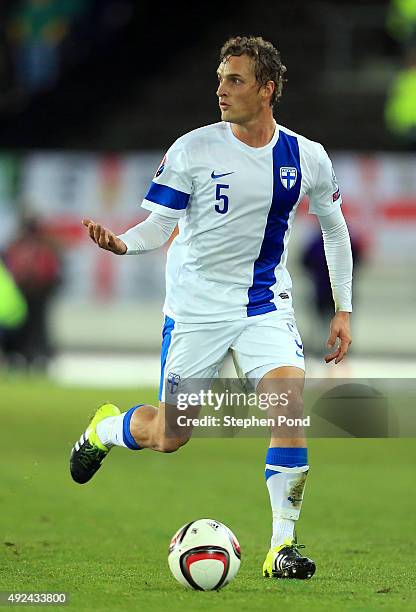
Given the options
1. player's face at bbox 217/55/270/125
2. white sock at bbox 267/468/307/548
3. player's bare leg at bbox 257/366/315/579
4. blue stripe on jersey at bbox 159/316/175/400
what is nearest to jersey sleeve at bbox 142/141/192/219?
player's face at bbox 217/55/270/125

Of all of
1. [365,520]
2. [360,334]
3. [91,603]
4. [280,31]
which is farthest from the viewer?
[280,31]

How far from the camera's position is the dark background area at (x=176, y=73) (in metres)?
25.5

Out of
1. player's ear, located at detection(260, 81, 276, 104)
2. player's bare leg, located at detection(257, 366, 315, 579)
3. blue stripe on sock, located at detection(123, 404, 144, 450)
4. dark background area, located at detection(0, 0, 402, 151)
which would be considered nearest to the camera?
player's bare leg, located at detection(257, 366, 315, 579)

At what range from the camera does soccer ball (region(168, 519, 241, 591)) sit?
6.39 meters

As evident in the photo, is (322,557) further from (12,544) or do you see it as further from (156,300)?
(156,300)

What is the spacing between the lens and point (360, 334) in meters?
23.3

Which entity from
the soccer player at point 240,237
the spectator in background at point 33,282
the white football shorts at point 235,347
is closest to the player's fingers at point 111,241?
the soccer player at point 240,237

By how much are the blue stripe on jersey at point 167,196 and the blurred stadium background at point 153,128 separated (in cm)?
1400

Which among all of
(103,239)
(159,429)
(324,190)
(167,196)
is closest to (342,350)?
(324,190)

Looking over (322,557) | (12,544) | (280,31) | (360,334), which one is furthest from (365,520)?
(280,31)

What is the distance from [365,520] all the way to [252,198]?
2.84 metres

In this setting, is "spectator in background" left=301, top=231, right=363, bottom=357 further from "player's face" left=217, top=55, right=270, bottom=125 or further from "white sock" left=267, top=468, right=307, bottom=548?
"white sock" left=267, top=468, right=307, bottom=548

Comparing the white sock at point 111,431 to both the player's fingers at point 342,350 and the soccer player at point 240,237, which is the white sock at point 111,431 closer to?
the soccer player at point 240,237

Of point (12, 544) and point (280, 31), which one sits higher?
point (280, 31)
